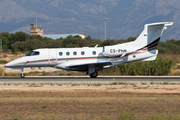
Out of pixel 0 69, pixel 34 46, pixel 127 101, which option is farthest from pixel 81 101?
pixel 34 46

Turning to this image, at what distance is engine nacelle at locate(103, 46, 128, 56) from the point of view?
29078mm

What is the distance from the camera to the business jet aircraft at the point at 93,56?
2916 cm

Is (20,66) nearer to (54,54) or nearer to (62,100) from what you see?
(54,54)

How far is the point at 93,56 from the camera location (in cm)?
2931

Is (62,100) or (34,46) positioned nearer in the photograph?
(62,100)

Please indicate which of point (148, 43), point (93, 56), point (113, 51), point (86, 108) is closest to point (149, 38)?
point (148, 43)

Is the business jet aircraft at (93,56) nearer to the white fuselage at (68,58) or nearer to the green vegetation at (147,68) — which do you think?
the white fuselage at (68,58)

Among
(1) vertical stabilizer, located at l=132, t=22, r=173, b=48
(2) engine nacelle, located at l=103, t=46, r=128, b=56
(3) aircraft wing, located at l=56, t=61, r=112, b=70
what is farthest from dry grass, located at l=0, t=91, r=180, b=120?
(1) vertical stabilizer, located at l=132, t=22, r=173, b=48

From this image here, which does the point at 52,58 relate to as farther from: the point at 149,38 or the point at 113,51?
the point at 149,38

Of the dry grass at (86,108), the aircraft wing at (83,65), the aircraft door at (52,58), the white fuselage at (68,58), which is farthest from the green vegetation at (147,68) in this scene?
the dry grass at (86,108)

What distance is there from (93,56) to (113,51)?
2.02 meters

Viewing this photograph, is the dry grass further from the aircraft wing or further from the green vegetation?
the green vegetation

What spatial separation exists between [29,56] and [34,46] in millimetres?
40172

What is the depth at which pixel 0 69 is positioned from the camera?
112ft
